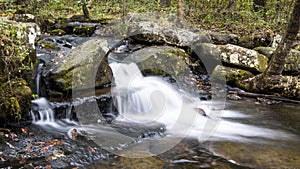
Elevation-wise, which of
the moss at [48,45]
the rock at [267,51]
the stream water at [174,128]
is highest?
the moss at [48,45]

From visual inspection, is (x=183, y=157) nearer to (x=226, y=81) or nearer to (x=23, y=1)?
(x=226, y=81)

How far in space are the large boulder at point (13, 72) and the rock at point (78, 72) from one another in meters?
0.65

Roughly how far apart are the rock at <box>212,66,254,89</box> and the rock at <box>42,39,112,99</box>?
157 inches

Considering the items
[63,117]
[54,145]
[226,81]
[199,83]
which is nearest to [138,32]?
[199,83]

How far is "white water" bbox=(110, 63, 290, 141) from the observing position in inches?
222

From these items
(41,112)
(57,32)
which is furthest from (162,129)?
(57,32)

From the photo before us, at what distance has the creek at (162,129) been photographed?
4.24m

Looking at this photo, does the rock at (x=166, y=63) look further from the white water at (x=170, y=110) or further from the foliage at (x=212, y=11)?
the foliage at (x=212, y=11)

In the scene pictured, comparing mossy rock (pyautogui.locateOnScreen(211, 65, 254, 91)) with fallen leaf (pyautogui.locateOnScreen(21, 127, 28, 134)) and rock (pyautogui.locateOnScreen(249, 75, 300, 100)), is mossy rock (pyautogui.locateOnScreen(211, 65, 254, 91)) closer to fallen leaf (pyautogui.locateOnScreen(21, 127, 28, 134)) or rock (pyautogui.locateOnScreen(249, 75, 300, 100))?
rock (pyautogui.locateOnScreen(249, 75, 300, 100))

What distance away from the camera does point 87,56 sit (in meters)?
6.57

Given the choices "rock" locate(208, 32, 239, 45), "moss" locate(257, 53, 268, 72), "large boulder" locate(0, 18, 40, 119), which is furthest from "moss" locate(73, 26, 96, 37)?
"moss" locate(257, 53, 268, 72)

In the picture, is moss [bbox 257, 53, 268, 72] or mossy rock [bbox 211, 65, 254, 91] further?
moss [bbox 257, 53, 268, 72]

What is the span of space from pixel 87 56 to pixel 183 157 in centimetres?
369

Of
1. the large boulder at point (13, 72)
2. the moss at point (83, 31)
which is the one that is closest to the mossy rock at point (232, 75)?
the moss at point (83, 31)
